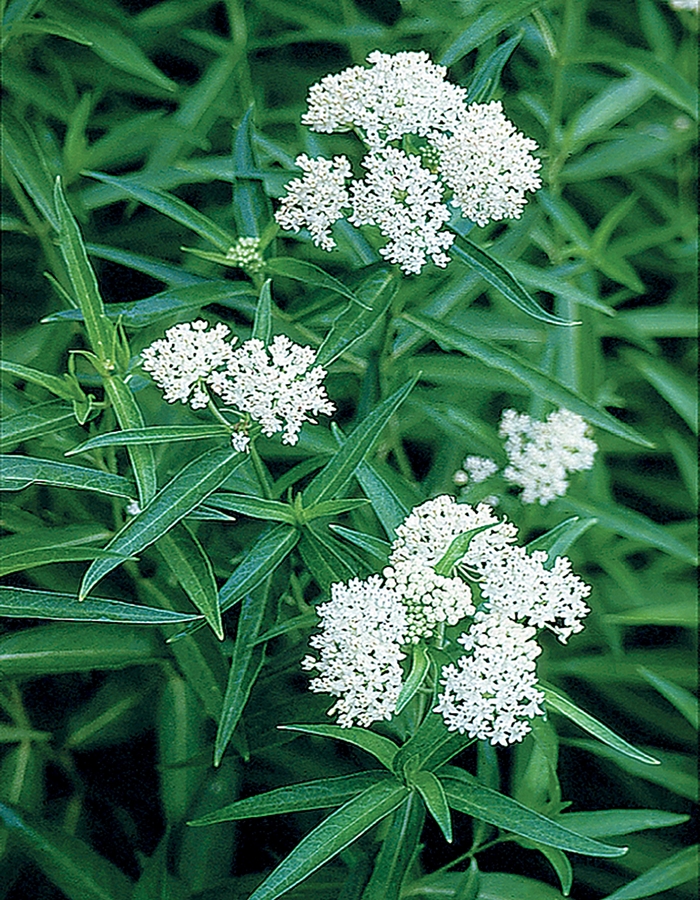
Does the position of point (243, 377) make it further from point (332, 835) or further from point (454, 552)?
point (332, 835)

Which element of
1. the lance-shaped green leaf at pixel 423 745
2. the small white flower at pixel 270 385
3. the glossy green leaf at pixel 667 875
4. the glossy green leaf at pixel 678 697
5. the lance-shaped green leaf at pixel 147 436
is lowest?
the glossy green leaf at pixel 667 875

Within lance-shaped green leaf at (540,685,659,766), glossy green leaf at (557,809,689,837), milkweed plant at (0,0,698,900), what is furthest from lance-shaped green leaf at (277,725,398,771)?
glossy green leaf at (557,809,689,837)

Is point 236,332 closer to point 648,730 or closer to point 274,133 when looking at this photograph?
point 274,133

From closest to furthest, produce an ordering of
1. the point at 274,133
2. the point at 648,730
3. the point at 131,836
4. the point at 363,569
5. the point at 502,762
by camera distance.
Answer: the point at 363,569 → the point at 131,836 → the point at 502,762 → the point at 648,730 → the point at 274,133

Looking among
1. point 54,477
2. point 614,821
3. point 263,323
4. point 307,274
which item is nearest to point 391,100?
point 307,274

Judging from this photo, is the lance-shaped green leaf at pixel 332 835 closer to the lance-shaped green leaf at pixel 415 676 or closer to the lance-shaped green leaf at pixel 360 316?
the lance-shaped green leaf at pixel 415 676

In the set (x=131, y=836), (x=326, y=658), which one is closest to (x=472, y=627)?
(x=326, y=658)

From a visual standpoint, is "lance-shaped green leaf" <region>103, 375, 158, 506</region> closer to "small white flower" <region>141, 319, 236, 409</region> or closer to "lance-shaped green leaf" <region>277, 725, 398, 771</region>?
"small white flower" <region>141, 319, 236, 409</region>

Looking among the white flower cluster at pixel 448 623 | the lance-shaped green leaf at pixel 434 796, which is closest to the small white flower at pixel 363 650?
the white flower cluster at pixel 448 623
